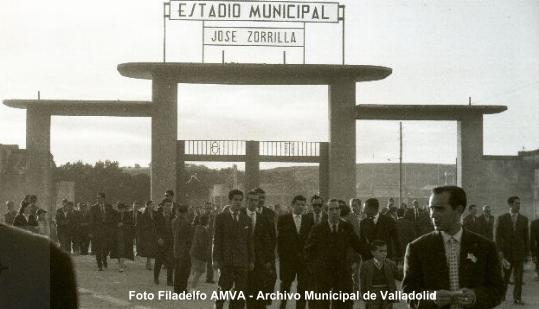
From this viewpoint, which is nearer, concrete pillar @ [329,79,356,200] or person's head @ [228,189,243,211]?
person's head @ [228,189,243,211]

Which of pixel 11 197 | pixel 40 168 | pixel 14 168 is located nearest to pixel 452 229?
pixel 40 168

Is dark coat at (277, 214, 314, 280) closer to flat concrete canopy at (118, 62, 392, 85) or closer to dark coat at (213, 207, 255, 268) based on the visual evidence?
dark coat at (213, 207, 255, 268)

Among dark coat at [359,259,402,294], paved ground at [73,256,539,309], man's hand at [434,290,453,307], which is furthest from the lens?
paved ground at [73,256,539,309]

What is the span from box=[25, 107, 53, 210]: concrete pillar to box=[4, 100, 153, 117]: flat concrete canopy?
25 centimetres

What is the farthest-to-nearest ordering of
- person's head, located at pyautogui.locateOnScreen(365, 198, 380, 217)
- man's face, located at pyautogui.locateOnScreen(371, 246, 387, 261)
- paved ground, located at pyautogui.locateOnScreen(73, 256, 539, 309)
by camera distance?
paved ground, located at pyautogui.locateOnScreen(73, 256, 539, 309) → person's head, located at pyautogui.locateOnScreen(365, 198, 380, 217) → man's face, located at pyautogui.locateOnScreen(371, 246, 387, 261)

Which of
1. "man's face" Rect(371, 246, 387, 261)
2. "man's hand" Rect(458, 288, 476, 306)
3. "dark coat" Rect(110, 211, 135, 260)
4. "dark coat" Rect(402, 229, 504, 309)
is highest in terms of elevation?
"dark coat" Rect(402, 229, 504, 309)

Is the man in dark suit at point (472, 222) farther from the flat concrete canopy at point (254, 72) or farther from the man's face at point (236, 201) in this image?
the man's face at point (236, 201)

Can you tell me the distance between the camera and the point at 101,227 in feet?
73.2

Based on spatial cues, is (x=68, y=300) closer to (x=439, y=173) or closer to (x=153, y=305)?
(x=153, y=305)

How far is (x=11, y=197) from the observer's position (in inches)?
1506

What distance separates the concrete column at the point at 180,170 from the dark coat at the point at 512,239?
1156cm

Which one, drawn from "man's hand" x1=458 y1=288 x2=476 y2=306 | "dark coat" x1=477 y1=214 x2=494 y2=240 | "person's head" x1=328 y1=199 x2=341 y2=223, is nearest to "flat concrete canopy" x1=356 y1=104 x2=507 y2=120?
"dark coat" x1=477 y1=214 x2=494 y2=240

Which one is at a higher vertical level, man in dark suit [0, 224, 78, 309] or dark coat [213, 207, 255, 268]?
man in dark suit [0, 224, 78, 309]

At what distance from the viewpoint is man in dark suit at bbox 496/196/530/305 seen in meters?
15.1
